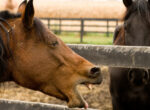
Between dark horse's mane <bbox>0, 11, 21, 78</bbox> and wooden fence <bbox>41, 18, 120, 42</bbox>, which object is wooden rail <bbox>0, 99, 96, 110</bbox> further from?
wooden fence <bbox>41, 18, 120, 42</bbox>

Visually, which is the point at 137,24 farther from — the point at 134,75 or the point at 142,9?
the point at 134,75

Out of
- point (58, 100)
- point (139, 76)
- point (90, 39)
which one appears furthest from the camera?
point (90, 39)

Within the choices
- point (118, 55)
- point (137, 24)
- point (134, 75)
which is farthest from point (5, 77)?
point (137, 24)

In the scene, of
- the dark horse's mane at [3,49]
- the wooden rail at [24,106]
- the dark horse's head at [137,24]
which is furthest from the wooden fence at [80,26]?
the dark horse's mane at [3,49]

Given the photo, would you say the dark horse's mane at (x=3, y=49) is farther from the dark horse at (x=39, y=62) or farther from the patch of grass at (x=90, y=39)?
the patch of grass at (x=90, y=39)

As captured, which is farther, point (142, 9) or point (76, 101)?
point (142, 9)

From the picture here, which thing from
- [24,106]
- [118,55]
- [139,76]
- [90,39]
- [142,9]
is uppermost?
[142,9]

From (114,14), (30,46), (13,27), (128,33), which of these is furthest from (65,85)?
(114,14)

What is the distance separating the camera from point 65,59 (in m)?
2.95

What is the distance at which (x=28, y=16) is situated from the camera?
2.82 meters

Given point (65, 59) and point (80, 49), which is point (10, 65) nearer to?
point (65, 59)

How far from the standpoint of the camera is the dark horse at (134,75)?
13.3ft

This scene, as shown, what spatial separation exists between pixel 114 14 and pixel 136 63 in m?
33.6

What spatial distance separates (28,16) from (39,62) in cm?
43
